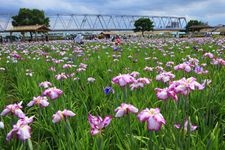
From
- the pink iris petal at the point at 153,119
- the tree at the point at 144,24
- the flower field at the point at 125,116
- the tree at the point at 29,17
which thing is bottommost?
the tree at the point at 144,24

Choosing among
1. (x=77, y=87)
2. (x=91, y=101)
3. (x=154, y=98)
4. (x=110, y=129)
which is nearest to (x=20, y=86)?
(x=77, y=87)

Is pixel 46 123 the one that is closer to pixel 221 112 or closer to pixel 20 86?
pixel 221 112

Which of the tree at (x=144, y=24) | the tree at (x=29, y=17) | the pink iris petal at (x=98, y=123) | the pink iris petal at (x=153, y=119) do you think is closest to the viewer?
the pink iris petal at (x=153, y=119)

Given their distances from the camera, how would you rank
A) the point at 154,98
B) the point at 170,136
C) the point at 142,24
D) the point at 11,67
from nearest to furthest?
the point at 170,136 → the point at 154,98 → the point at 11,67 → the point at 142,24

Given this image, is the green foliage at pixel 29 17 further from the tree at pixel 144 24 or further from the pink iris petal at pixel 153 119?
the pink iris petal at pixel 153 119

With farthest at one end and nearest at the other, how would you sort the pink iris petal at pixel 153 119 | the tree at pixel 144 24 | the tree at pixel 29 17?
1. the tree at pixel 144 24
2. the tree at pixel 29 17
3. the pink iris petal at pixel 153 119

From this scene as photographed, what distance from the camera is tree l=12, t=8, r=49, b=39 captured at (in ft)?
259

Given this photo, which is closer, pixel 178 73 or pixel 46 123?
pixel 46 123

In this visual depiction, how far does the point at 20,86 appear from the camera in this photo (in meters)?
5.33

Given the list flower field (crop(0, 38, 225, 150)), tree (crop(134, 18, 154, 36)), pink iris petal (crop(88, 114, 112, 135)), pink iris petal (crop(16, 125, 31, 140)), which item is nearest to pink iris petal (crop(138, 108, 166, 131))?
flower field (crop(0, 38, 225, 150))

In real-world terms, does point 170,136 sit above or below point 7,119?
above

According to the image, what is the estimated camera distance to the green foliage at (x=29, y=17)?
78.9 metres

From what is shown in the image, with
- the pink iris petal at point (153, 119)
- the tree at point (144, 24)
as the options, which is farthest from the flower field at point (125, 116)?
the tree at point (144, 24)

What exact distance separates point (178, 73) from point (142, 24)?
96.0 metres
